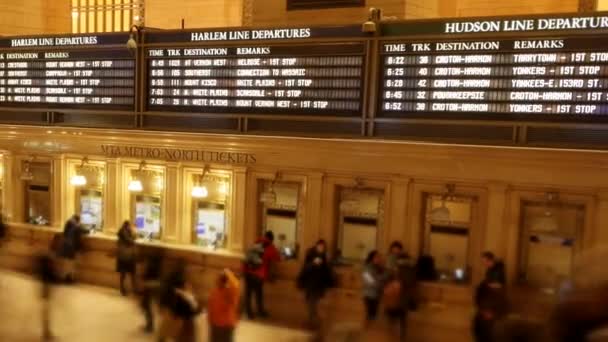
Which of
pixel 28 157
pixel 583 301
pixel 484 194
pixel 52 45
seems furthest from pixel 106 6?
pixel 583 301

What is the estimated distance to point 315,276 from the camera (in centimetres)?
995

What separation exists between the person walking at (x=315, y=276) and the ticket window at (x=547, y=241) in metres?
2.61

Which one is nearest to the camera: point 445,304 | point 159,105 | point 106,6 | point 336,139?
point 445,304

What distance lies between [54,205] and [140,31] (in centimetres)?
377

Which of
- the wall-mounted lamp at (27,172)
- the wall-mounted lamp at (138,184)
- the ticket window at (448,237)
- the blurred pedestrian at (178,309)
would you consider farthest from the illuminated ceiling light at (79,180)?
the ticket window at (448,237)

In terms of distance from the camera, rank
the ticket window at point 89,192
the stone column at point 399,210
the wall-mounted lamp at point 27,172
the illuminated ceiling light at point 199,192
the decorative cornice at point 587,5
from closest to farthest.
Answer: the stone column at point 399,210 → the illuminated ceiling light at point 199,192 → the decorative cornice at point 587,5 → the ticket window at point 89,192 → the wall-mounted lamp at point 27,172

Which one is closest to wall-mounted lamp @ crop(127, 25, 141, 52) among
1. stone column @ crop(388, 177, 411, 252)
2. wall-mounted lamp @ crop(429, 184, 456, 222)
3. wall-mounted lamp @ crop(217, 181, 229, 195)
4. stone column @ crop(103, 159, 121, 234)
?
stone column @ crop(103, 159, 121, 234)

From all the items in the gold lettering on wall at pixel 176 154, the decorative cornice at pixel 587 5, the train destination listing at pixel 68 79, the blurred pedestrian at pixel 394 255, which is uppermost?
the decorative cornice at pixel 587 5

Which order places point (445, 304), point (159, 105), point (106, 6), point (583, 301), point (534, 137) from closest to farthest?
point (583, 301) → point (534, 137) → point (445, 304) → point (159, 105) → point (106, 6)

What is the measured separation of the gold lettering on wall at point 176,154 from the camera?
11.3 metres

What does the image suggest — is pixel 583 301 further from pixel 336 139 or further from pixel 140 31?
pixel 140 31

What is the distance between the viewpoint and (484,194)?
31.0ft

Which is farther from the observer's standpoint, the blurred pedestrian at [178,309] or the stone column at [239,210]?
the stone column at [239,210]

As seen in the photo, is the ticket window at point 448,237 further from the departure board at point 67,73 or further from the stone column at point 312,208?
the departure board at point 67,73
